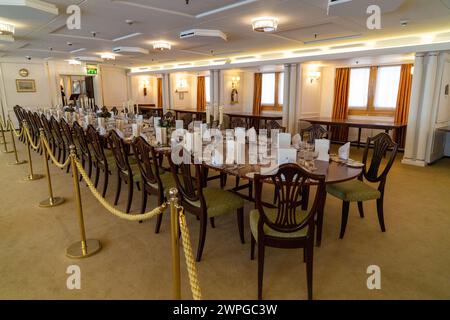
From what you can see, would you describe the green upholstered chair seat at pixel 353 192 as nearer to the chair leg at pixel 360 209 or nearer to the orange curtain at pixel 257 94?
the chair leg at pixel 360 209

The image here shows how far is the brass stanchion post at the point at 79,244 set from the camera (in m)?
2.68

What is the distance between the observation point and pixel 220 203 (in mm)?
2707

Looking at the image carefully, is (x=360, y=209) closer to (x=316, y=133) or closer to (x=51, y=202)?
(x=316, y=133)

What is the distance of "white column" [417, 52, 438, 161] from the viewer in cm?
576

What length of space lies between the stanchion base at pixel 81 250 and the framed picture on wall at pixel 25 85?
11138 millimetres

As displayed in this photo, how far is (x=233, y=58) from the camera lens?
9.73 metres

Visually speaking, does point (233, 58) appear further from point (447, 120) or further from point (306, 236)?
point (306, 236)

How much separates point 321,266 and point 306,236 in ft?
1.98

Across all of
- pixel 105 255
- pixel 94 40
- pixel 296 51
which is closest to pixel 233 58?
pixel 296 51

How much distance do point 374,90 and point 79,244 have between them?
27.4ft

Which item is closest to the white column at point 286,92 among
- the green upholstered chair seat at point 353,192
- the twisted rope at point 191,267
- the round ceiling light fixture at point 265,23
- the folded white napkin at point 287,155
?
the round ceiling light fixture at point 265,23

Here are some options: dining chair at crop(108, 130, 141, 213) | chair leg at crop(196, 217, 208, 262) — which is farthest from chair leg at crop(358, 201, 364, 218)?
dining chair at crop(108, 130, 141, 213)

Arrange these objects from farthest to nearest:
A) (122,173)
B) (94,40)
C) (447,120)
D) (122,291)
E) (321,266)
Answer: (94,40), (447,120), (122,173), (321,266), (122,291)
